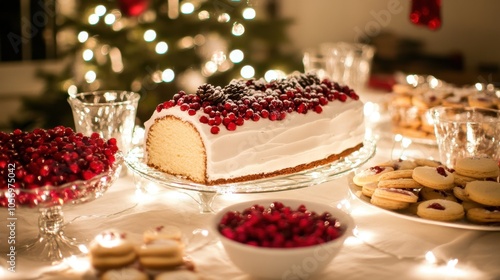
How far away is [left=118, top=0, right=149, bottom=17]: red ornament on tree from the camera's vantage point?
2301mm

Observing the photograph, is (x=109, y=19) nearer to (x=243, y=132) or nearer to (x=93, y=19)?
(x=93, y=19)

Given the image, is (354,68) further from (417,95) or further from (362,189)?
(362,189)

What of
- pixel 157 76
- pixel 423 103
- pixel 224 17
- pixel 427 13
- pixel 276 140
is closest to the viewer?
pixel 276 140

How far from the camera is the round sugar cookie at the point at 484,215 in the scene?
1400mm

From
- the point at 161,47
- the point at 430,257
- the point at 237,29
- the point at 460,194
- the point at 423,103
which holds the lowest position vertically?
the point at 430,257

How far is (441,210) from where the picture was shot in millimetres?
1420

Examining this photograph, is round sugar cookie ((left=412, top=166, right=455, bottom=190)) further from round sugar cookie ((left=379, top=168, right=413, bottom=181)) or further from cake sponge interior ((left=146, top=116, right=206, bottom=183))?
cake sponge interior ((left=146, top=116, right=206, bottom=183))

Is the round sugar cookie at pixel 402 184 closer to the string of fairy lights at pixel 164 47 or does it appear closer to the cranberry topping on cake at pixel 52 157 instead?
the cranberry topping on cake at pixel 52 157

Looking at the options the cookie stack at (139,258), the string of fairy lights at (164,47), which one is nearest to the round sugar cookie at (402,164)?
the cookie stack at (139,258)

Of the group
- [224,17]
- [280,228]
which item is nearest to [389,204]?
[280,228]

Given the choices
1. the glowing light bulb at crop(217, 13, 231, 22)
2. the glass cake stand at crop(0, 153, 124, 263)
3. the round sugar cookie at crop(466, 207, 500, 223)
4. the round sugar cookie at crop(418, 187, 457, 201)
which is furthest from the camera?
the glowing light bulb at crop(217, 13, 231, 22)

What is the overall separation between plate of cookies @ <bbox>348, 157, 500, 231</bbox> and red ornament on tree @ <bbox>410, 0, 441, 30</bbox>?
3.19ft

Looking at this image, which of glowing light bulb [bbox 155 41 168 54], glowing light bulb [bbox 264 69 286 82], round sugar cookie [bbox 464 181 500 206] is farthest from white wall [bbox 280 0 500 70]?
round sugar cookie [bbox 464 181 500 206]

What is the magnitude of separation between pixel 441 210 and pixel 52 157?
907mm
